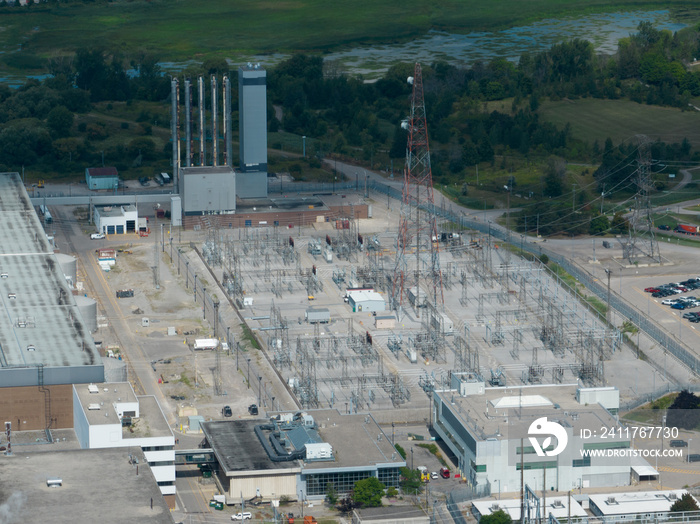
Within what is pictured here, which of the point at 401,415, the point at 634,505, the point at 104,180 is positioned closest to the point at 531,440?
the point at 634,505

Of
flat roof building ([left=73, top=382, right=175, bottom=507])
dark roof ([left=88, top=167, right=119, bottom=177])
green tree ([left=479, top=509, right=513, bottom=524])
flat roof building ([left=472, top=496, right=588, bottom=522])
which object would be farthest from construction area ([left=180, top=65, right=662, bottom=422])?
dark roof ([left=88, top=167, right=119, bottom=177])

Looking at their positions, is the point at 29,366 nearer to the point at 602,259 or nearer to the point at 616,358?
the point at 616,358

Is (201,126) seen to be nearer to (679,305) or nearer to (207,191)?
(207,191)

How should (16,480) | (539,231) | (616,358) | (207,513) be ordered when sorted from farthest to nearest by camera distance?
(539,231), (616,358), (207,513), (16,480)

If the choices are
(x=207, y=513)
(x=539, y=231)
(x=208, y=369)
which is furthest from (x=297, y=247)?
(x=207, y=513)

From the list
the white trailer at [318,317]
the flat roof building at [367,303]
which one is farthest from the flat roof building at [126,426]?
the flat roof building at [367,303]

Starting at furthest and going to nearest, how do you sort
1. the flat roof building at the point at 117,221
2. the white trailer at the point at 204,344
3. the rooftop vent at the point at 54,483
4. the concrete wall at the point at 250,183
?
the concrete wall at the point at 250,183, the flat roof building at the point at 117,221, the white trailer at the point at 204,344, the rooftop vent at the point at 54,483

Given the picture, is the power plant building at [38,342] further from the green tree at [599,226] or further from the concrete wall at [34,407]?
the green tree at [599,226]
